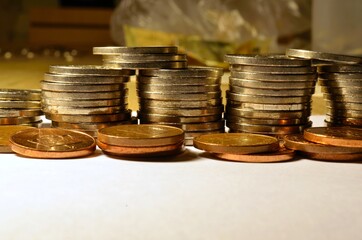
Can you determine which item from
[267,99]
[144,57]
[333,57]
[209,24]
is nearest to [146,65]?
[144,57]

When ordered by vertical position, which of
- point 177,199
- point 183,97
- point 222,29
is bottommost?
point 177,199

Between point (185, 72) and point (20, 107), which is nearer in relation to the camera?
point (185, 72)

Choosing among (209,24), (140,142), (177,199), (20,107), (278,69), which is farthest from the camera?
(209,24)

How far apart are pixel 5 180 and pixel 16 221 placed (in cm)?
20

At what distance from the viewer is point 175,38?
272 cm

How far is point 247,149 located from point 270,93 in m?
0.19

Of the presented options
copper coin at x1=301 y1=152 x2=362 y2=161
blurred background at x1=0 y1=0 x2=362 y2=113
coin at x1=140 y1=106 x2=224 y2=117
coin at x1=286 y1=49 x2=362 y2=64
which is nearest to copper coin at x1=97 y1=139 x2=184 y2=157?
coin at x1=140 y1=106 x2=224 y2=117

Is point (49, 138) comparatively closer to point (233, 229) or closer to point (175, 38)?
point (233, 229)

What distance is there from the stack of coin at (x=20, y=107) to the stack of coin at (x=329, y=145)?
55 centimetres

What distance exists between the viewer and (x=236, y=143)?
1140 millimetres

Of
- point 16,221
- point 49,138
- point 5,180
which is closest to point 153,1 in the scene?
point 49,138

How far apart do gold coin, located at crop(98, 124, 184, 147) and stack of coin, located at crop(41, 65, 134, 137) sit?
0.32ft

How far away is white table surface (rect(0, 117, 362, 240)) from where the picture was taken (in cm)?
76

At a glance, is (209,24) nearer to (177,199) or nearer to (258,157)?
(258,157)
